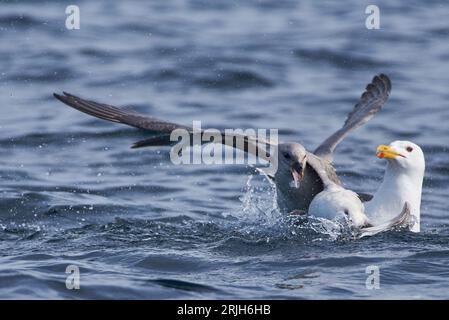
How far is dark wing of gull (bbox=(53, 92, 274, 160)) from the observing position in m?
9.03

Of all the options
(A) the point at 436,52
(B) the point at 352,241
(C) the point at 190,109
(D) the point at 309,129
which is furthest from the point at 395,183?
(A) the point at 436,52

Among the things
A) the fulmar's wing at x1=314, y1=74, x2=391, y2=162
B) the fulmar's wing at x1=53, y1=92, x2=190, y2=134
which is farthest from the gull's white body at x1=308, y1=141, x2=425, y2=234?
the fulmar's wing at x1=53, y1=92, x2=190, y2=134

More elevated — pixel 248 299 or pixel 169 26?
pixel 169 26

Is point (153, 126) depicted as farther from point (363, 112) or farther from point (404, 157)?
point (363, 112)

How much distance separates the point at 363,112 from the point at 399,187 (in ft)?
6.23

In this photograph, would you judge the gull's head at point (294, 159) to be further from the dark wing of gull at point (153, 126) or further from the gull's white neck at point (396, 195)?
the gull's white neck at point (396, 195)

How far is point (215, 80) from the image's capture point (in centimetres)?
1625

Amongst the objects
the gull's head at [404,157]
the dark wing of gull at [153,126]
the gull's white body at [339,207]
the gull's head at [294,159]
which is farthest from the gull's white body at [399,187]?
the dark wing of gull at [153,126]

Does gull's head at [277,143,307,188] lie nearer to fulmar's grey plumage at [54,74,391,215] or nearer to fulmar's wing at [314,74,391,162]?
fulmar's grey plumage at [54,74,391,215]

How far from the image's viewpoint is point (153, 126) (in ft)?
30.2

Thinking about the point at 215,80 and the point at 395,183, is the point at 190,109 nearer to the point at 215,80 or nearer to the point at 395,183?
the point at 215,80

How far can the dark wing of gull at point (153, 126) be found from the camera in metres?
9.03

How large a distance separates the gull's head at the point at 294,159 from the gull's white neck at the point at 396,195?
2.36 ft

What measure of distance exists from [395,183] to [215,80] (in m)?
7.31
